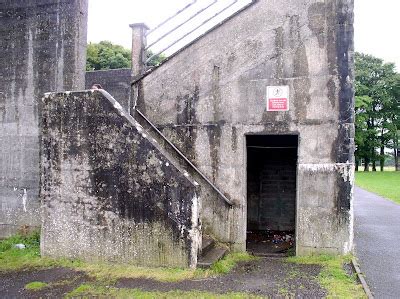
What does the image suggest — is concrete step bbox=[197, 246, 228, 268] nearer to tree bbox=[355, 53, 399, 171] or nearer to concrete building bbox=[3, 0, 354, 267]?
concrete building bbox=[3, 0, 354, 267]

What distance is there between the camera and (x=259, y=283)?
20.4 feet

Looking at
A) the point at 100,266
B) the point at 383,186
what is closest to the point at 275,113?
the point at 100,266

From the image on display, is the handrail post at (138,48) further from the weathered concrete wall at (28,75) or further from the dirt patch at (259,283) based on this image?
the dirt patch at (259,283)

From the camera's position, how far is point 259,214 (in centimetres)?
1134

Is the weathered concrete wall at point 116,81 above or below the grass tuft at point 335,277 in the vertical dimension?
above

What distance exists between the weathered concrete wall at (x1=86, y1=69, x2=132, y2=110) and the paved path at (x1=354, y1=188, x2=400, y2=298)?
9.21 m

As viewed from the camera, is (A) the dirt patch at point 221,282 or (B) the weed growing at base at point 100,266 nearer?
(A) the dirt patch at point 221,282

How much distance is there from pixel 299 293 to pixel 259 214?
18.3ft

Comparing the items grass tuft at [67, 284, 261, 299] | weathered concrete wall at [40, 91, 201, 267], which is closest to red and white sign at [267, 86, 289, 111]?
weathered concrete wall at [40, 91, 201, 267]

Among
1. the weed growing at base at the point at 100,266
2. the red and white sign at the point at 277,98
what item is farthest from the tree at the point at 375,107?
the weed growing at base at the point at 100,266

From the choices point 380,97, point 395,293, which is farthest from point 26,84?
point 380,97

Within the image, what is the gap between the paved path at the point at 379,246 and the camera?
635cm

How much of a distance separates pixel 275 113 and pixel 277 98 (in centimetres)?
29

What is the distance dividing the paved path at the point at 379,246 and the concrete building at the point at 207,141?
0.69 meters
